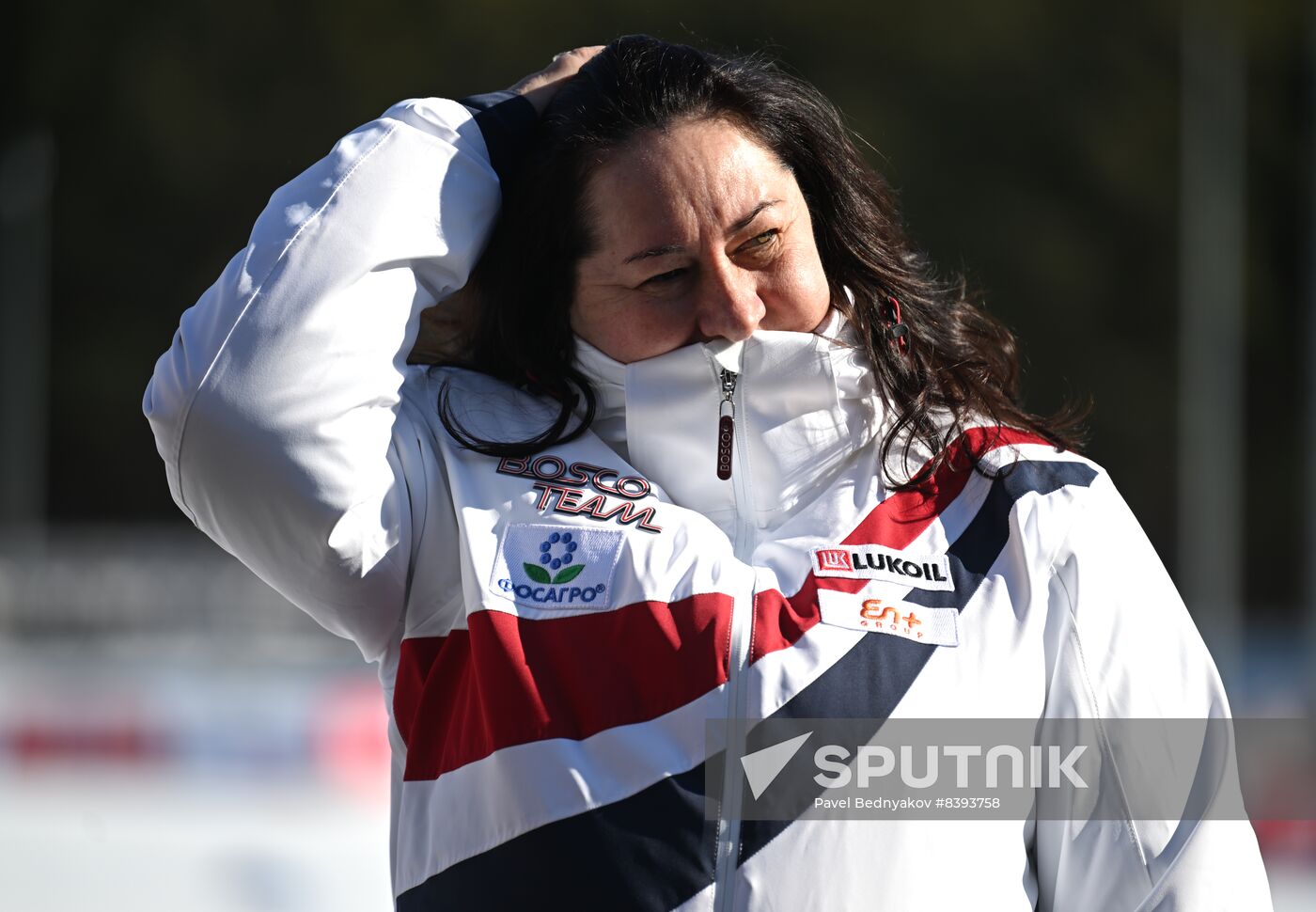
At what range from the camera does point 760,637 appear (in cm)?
171

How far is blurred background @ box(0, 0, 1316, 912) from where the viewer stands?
647 inches

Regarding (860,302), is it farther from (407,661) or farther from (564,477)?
(407,661)

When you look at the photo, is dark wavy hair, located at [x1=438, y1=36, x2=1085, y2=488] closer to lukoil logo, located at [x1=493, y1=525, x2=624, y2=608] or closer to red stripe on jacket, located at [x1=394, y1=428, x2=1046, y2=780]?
lukoil logo, located at [x1=493, y1=525, x2=624, y2=608]

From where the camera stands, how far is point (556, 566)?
5.89 ft

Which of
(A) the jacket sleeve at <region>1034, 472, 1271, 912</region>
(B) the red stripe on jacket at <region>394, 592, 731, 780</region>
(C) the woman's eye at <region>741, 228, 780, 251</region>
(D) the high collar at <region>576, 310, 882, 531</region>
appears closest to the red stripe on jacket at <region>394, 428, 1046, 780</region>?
(B) the red stripe on jacket at <region>394, 592, 731, 780</region>

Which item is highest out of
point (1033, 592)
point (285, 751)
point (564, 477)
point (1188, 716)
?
point (564, 477)

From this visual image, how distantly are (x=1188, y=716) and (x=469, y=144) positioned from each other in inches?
42.0

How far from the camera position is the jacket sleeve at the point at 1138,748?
169cm

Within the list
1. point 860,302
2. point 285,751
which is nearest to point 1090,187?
point 285,751

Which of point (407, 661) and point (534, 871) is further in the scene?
point (407, 661)

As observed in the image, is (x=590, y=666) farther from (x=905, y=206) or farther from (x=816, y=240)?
(x=905, y=206)

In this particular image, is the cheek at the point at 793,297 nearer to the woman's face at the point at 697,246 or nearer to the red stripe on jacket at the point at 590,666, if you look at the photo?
the woman's face at the point at 697,246

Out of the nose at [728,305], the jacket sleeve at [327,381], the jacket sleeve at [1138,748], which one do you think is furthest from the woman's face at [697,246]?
the jacket sleeve at [1138,748]

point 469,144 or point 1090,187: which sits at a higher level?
point 1090,187
